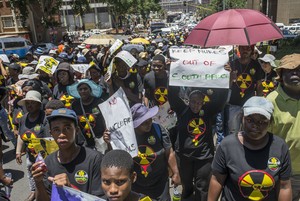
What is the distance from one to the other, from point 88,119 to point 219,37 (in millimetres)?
1988

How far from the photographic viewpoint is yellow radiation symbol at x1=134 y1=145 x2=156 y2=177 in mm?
3307

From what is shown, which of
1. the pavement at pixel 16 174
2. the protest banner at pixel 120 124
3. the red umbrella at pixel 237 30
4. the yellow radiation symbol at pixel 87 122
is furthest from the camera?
the pavement at pixel 16 174

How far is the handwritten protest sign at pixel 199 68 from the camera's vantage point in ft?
13.0

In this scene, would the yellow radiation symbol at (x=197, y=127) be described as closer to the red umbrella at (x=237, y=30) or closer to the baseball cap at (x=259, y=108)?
→ the red umbrella at (x=237, y=30)

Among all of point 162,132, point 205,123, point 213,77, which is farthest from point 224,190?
point 213,77

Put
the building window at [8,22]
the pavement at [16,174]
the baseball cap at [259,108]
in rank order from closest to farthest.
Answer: the baseball cap at [259,108] < the pavement at [16,174] < the building window at [8,22]

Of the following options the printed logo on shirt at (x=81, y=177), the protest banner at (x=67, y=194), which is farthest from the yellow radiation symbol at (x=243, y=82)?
the protest banner at (x=67, y=194)

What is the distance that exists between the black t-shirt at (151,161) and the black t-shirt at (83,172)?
32.0 inches

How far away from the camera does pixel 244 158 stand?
2.40 m

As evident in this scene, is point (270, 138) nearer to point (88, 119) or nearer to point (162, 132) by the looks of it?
point (162, 132)

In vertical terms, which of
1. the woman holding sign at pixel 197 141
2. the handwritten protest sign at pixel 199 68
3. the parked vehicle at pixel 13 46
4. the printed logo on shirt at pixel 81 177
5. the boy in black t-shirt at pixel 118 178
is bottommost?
the parked vehicle at pixel 13 46

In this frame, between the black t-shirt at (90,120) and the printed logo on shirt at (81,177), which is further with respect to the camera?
the black t-shirt at (90,120)

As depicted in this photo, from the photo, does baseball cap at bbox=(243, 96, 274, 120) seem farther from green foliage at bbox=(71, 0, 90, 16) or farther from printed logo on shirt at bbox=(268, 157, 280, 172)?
green foliage at bbox=(71, 0, 90, 16)

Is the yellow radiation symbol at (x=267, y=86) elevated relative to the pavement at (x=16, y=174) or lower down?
elevated
